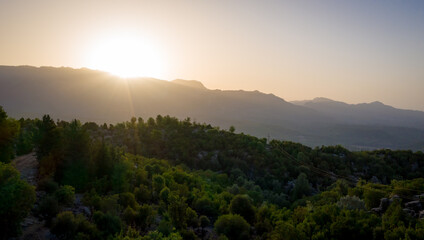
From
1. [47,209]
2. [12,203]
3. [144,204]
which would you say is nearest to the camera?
[12,203]

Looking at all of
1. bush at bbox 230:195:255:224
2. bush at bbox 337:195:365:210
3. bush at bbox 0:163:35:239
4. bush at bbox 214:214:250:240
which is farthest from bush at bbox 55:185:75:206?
bush at bbox 337:195:365:210

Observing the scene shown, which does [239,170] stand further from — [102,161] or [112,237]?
[112,237]

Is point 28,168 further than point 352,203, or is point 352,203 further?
point 352,203

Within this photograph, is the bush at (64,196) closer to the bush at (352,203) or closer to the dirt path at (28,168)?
the dirt path at (28,168)

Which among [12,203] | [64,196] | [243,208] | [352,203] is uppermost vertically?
[12,203]

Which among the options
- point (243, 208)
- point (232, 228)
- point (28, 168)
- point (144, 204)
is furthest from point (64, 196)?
point (243, 208)

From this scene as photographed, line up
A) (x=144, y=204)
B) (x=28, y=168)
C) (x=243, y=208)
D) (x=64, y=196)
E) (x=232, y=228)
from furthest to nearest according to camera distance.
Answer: (x=243, y=208) < (x=28, y=168) < (x=232, y=228) < (x=144, y=204) < (x=64, y=196)

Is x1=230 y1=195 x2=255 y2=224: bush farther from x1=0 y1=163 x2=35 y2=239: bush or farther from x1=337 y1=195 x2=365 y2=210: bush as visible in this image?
x1=0 y1=163 x2=35 y2=239: bush

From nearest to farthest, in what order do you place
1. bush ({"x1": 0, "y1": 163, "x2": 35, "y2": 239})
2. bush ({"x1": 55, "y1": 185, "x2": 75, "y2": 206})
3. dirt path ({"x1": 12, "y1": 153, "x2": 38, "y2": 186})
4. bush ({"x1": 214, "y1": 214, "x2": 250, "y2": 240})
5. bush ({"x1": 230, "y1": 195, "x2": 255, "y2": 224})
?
bush ({"x1": 0, "y1": 163, "x2": 35, "y2": 239}) < bush ({"x1": 55, "y1": 185, "x2": 75, "y2": 206}) < bush ({"x1": 214, "y1": 214, "x2": 250, "y2": 240}) < dirt path ({"x1": 12, "y1": 153, "x2": 38, "y2": 186}) < bush ({"x1": 230, "y1": 195, "x2": 255, "y2": 224})

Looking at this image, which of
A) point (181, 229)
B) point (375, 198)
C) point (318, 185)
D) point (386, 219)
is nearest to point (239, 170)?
point (318, 185)

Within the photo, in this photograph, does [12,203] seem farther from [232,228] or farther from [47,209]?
[232,228]

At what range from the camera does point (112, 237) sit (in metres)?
17.9

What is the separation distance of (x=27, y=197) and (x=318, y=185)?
53.9 meters

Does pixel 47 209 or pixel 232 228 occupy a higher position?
pixel 47 209
